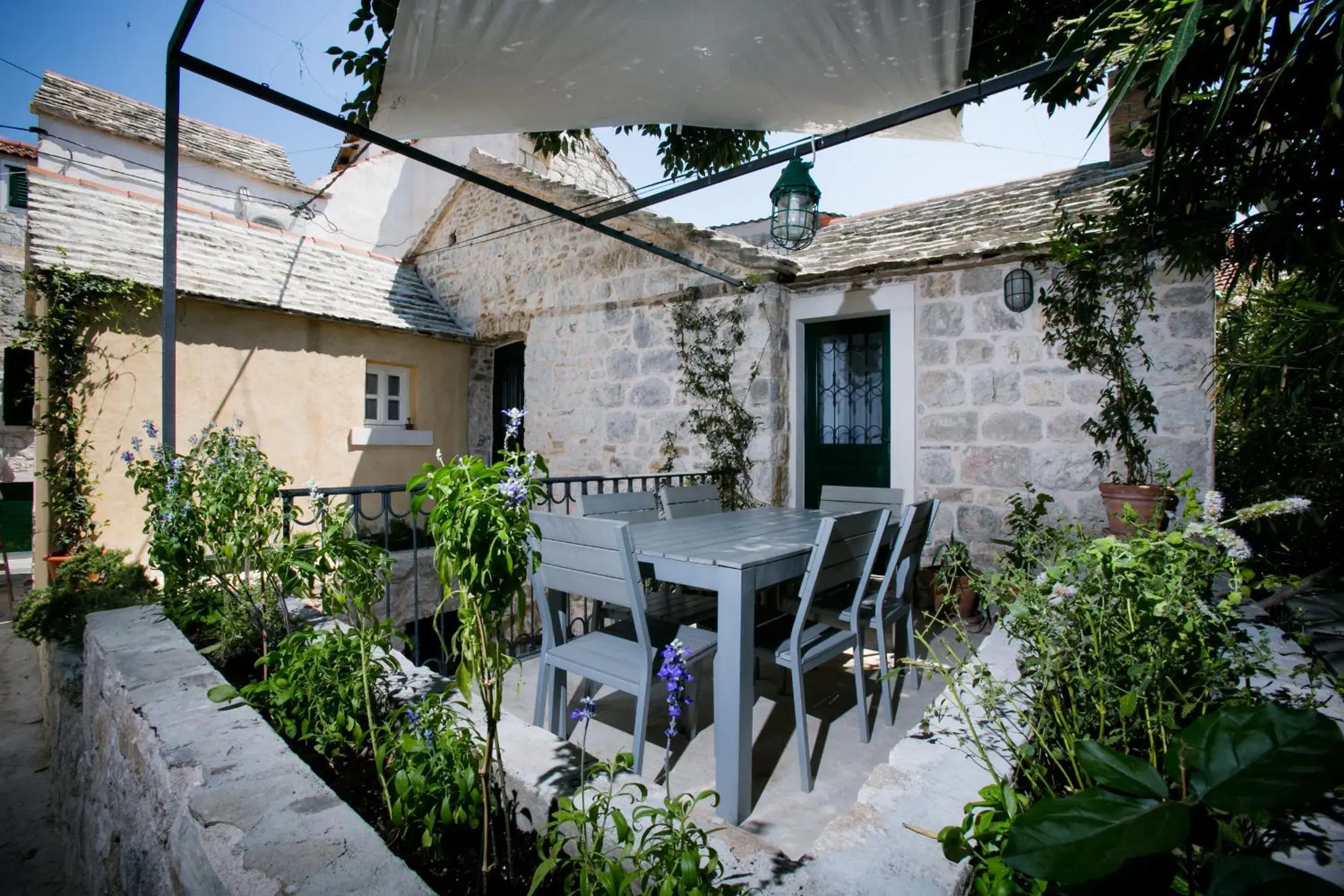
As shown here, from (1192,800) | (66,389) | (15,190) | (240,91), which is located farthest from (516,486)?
(15,190)

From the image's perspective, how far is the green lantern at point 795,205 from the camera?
140 inches

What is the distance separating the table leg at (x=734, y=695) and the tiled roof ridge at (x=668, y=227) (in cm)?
357

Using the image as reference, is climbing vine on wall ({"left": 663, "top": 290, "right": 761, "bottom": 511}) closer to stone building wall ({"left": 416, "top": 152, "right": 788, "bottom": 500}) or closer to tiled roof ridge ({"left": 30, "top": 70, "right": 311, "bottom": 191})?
stone building wall ({"left": 416, "top": 152, "right": 788, "bottom": 500})

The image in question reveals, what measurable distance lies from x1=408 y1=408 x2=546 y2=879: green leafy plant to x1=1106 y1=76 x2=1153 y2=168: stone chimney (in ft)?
17.9

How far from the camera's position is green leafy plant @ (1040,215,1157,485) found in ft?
13.1

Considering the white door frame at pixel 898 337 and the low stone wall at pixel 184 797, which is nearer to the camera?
the low stone wall at pixel 184 797

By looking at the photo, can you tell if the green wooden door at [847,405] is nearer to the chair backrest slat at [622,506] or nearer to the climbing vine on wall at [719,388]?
the climbing vine on wall at [719,388]

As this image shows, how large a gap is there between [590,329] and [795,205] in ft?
10.5

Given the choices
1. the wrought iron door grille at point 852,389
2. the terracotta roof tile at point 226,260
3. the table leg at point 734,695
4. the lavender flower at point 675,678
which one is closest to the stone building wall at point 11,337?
the terracotta roof tile at point 226,260

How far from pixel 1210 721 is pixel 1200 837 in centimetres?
51

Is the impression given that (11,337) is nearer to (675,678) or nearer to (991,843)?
(675,678)

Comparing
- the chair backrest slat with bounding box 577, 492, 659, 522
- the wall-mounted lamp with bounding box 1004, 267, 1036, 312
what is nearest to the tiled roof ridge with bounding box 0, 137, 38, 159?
the chair backrest slat with bounding box 577, 492, 659, 522

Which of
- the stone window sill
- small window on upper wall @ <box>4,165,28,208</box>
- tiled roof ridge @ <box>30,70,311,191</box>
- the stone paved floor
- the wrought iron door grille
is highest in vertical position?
tiled roof ridge @ <box>30,70,311,191</box>

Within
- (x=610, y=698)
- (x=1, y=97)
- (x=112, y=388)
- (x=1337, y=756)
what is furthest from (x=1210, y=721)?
(x=1, y=97)
